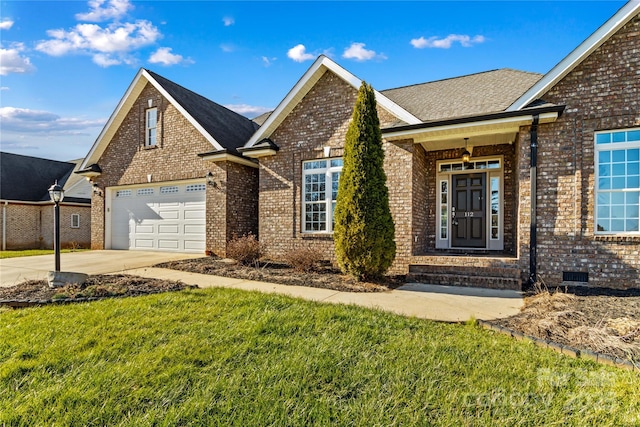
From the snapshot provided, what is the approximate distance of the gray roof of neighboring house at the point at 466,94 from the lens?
312 inches

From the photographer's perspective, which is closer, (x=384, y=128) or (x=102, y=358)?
(x=102, y=358)

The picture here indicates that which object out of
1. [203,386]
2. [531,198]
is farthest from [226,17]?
[203,386]

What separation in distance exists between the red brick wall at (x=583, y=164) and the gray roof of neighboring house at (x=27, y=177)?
21802mm

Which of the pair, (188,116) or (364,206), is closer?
(364,206)

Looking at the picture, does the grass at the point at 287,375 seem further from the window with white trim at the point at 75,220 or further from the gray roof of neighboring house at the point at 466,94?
the window with white trim at the point at 75,220

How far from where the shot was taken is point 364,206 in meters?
7.04

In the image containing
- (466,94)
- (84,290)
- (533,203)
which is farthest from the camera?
(466,94)

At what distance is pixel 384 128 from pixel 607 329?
5.88 metres

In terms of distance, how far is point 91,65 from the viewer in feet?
32.8

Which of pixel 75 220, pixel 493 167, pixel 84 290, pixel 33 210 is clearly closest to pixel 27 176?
pixel 33 210

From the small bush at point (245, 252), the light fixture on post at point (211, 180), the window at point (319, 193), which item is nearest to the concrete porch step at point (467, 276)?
the window at point (319, 193)

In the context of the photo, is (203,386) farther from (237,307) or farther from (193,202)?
(193,202)

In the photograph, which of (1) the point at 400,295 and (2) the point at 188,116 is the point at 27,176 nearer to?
(2) the point at 188,116

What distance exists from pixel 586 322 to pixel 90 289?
24.5 ft
